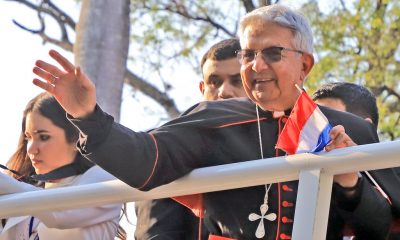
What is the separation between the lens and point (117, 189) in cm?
281

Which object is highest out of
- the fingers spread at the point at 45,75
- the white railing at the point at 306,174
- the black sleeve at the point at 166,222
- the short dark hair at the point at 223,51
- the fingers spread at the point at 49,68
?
the short dark hair at the point at 223,51

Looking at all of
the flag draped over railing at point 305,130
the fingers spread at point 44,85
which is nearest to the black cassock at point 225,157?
the fingers spread at point 44,85

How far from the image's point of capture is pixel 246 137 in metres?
3.12

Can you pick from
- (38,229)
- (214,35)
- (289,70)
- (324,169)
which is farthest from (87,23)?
(214,35)

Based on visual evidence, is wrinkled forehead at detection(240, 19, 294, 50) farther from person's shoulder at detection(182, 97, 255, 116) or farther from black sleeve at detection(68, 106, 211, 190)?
black sleeve at detection(68, 106, 211, 190)

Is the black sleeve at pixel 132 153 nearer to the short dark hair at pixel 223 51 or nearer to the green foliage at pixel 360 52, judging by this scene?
the short dark hair at pixel 223 51

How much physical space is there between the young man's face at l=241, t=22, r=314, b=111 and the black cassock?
0.25 ft

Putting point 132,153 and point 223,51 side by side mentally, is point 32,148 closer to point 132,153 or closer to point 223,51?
point 223,51

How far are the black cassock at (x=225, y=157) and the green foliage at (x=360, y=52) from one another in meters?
10.6

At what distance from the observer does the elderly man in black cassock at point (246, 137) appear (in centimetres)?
280

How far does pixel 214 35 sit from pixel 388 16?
10.8 feet

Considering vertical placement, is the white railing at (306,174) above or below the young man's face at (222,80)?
below

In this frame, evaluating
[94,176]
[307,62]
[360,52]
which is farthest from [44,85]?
[360,52]

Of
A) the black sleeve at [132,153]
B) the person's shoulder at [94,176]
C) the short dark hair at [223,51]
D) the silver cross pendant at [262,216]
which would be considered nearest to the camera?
the black sleeve at [132,153]
